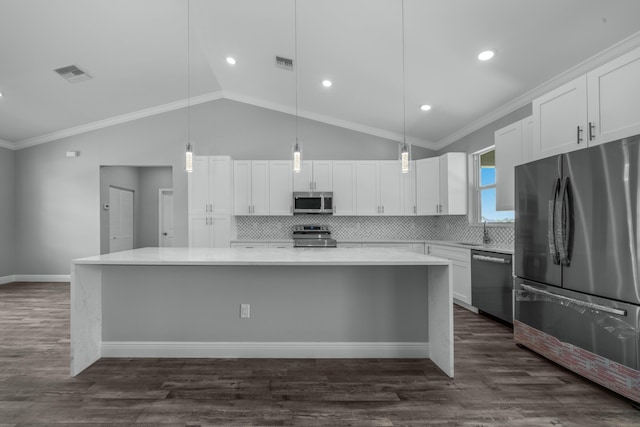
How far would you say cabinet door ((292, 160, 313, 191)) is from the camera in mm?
5930

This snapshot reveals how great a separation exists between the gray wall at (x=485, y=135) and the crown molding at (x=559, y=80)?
5 cm

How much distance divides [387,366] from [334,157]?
13.9 feet

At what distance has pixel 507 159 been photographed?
378cm

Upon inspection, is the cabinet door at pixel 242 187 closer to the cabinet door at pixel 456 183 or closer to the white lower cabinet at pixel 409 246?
the white lower cabinet at pixel 409 246

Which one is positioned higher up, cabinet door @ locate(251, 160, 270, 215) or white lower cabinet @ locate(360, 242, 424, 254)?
cabinet door @ locate(251, 160, 270, 215)

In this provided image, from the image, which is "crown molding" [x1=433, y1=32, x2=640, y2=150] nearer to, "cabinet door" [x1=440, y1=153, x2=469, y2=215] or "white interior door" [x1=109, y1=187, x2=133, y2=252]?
"cabinet door" [x1=440, y1=153, x2=469, y2=215]

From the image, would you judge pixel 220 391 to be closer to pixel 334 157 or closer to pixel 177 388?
pixel 177 388

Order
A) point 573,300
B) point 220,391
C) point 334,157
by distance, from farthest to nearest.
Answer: point 334,157 < point 573,300 < point 220,391

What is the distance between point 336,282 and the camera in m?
2.96

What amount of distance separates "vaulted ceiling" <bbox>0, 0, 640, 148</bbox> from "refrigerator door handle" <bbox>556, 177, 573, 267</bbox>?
1.37m

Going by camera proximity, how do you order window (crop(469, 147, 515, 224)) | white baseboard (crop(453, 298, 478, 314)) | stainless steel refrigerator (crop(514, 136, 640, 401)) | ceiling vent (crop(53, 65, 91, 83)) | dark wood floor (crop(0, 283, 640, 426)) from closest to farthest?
dark wood floor (crop(0, 283, 640, 426))
stainless steel refrigerator (crop(514, 136, 640, 401))
white baseboard (crop(453, 298, 478, 314))
ceiling vent (crop(53, 65, 91, 83))
window (crop(469, 147, 515, 224))

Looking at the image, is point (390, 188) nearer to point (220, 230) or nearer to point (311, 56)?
point (311, 56)

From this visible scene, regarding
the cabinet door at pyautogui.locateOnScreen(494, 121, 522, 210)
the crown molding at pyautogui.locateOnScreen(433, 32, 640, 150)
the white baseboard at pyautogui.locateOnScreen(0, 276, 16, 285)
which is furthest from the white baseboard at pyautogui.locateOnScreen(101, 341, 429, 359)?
the white baseboard at pyautogui.locateOnScreen(0, 276, 16, 285)

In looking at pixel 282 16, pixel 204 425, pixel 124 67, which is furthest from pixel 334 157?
pixel 204 425
